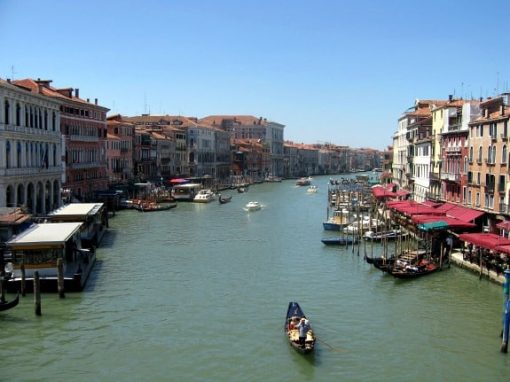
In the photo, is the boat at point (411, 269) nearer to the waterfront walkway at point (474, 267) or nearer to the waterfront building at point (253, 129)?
the waterfront walkway at point (474, 267)

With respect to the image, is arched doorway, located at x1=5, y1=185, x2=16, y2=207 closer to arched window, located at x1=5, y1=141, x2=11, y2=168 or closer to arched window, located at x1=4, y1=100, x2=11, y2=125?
arched window, located at x1=5, y1=141, x2=11, y2=168

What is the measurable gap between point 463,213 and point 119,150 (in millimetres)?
29216

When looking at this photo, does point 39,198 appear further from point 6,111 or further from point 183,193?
point 183,193

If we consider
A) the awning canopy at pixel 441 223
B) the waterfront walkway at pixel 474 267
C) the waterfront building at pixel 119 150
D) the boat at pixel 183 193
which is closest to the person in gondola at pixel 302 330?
the waterfront walkway at pixel 474 267

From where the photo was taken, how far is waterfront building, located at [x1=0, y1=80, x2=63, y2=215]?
2328cm

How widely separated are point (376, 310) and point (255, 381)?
199 inches

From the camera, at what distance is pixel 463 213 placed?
2266cm

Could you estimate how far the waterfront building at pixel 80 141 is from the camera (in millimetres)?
34094

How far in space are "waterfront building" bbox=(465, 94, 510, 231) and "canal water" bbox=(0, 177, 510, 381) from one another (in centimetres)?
334

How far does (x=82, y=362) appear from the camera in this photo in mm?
11406

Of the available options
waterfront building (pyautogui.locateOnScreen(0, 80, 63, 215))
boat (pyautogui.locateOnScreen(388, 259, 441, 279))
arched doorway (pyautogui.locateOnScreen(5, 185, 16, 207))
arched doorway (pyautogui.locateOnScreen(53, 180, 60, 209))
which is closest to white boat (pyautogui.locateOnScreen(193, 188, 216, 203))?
waterfront building (pyautogui.locateOnScreen(0, 80, 63, 215))

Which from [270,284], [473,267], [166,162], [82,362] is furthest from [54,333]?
[166,162]

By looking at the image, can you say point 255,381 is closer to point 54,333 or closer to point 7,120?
point 54,333

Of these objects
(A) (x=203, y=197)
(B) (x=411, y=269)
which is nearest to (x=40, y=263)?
(B) (x=411, y=269)
